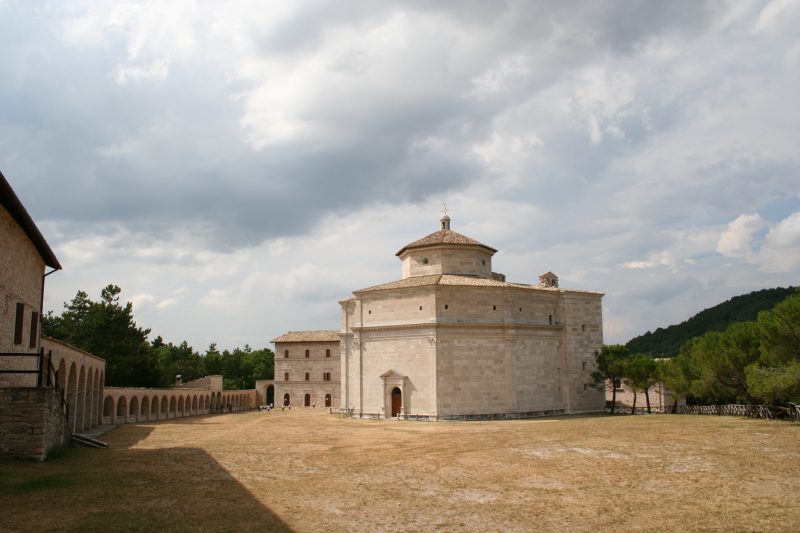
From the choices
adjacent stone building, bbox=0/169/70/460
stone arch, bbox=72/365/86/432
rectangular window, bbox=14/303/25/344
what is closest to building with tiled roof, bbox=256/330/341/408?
stone arch, bbox=72/365/86/432

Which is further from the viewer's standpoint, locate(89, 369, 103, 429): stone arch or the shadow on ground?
locate(89, 369, 103, 429): stone arch

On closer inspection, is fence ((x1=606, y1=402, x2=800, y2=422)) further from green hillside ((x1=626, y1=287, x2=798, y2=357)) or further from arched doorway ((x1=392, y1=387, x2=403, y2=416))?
green hillside ((x1=626, y1=287, x2=798, y2=357))

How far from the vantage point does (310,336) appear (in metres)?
65.2

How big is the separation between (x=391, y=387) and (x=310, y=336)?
28988 millimetres

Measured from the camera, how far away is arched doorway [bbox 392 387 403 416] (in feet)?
124

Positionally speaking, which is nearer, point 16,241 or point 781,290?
point 16,241

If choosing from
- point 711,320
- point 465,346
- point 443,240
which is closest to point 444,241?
point 443,240

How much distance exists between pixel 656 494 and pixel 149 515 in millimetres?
9694

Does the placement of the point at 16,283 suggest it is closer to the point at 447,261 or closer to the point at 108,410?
the point at 108,410

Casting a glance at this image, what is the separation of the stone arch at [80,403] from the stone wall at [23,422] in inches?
536

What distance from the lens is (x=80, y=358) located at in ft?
90.7

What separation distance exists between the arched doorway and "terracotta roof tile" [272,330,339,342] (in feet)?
86.2

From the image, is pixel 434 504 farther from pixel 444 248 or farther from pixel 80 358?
pixel 444 248

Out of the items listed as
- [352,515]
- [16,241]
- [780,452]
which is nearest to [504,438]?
[780,452]
